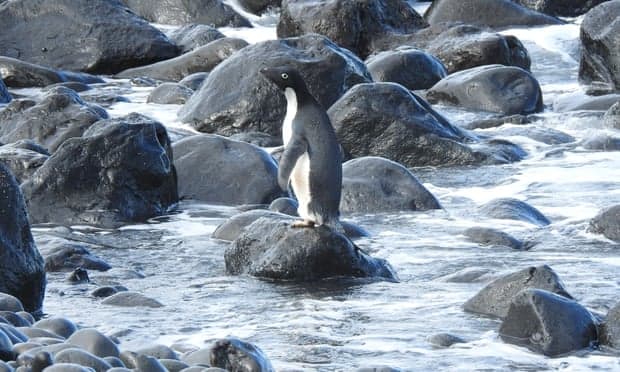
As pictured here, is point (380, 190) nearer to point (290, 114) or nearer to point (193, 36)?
point (290, 114)

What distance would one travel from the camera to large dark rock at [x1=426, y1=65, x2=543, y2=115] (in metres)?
14.9

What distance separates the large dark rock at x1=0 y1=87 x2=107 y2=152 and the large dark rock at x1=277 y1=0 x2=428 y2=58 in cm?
650

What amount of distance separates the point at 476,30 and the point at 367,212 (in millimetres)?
8356

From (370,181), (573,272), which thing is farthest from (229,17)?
(573,272)

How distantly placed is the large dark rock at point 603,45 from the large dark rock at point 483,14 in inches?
146

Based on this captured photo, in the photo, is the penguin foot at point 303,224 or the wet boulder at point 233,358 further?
the penguin foot at point 303,224

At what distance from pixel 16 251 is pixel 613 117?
8.72 m

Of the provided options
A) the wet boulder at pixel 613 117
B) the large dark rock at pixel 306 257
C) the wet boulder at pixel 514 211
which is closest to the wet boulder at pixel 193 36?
the wet boulder at pixel 613 117

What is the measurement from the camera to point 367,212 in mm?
10227

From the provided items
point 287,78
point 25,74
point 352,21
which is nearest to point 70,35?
point 25,74

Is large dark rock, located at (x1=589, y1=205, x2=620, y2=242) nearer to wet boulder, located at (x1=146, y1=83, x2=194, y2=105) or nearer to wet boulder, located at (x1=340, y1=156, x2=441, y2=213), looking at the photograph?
wet boulder, located at (x1=340, y1=156, x2=441, y2=213)

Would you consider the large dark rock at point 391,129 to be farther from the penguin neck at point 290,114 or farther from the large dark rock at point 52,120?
the penguin neck at point 290,114

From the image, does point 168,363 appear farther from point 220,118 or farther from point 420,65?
point 420,65

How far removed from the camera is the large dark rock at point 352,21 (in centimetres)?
1853
